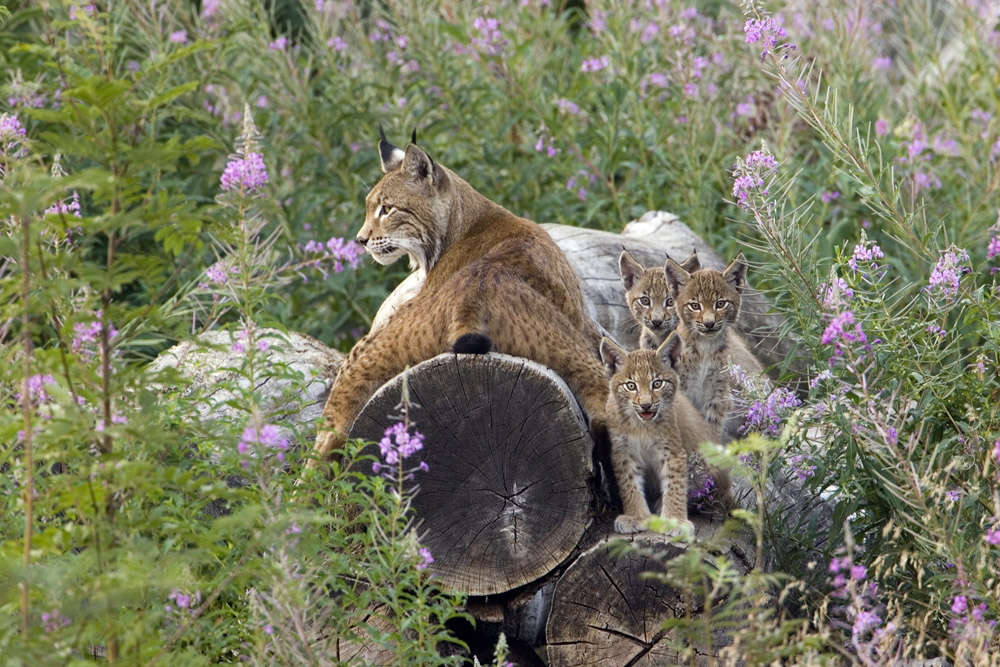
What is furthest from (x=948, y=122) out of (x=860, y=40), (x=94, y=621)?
(x=94, y=621)

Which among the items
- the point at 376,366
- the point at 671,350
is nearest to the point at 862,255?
the point at 671,350

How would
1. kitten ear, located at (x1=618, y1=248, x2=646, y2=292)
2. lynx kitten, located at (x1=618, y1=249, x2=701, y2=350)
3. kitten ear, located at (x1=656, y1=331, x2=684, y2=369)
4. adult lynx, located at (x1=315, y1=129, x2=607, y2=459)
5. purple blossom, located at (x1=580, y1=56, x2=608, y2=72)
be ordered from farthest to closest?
purple blossom, located at (x1=580, y1=56, x2=608, y2=72)
kitten ear, located at (x1=618, y1=248, x2=646, y2=292)
lynx kitten, located at (x1=618, y1=249, x2=701, y2=350)
kitten ear, located at (x1=656, y1=331, x2=684, y2=369)
adult lynx, located at (x1=315, y1=129, x2=607, y2=459)

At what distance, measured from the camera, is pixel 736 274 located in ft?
20.8

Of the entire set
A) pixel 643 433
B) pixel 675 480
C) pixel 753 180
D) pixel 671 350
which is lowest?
pixel 675 480

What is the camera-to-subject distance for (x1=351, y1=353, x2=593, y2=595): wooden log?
17.0ft

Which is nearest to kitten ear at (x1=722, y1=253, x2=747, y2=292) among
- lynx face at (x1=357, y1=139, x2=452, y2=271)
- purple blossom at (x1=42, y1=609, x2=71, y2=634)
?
lynx face at (x1=357, y1=139, x2=452, y2=271)

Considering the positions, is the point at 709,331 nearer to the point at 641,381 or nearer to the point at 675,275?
the point at 675,275

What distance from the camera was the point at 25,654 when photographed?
3.14 m

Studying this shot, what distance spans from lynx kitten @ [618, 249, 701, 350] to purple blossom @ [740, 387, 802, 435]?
1.31 meters

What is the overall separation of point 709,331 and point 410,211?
184 cm

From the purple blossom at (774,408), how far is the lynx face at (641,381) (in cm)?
43

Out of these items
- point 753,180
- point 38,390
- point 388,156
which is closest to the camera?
point 38,390

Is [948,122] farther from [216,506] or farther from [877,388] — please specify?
[216,506]

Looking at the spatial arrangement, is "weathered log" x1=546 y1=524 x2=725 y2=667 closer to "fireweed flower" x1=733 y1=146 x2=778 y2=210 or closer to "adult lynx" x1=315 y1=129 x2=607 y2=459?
"adult lynx" x1=315 y1=129 x2=607 y2=459
